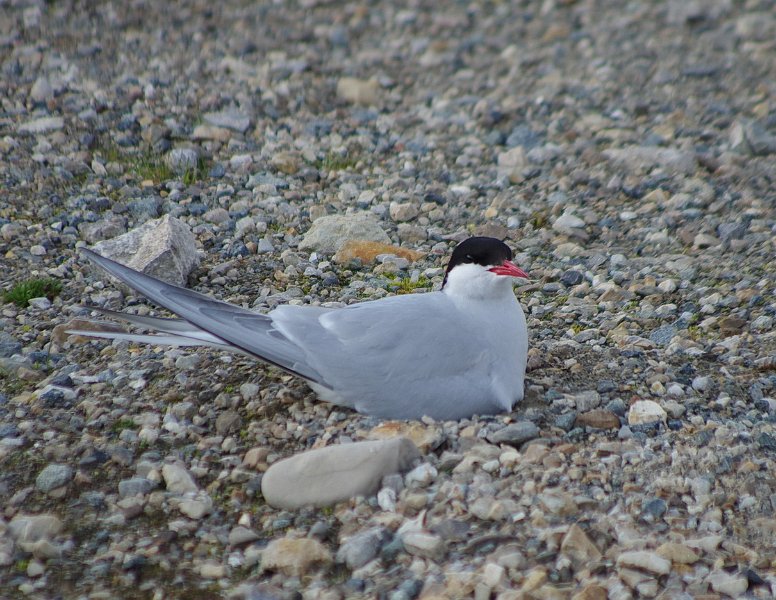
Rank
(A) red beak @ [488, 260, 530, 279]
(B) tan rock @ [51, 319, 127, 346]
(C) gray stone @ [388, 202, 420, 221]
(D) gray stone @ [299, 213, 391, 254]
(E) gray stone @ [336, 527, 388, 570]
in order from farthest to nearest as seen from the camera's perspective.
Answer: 1. (C) gray stone @ [388, 202, 420, 221]
2. (D) gray stone @ [299, 213, 391, 254]
3. (B) tan rock @ [51, 319, 127, 346]
4. (A) red beak @ [488, 260, 530, 279]
5. (E) gray stone @ [336, 527, 388, 570]

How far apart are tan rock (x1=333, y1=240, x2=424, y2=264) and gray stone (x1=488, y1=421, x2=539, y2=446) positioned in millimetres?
1795

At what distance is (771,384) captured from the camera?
414cm

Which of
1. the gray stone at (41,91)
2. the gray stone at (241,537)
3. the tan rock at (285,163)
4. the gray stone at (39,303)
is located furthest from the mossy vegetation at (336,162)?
the gray stone at (241,537)

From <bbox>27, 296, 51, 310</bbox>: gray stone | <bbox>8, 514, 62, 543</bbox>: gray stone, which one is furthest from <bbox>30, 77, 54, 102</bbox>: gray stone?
<bbox>8, 514, 62, 543</bbox>: gray stone

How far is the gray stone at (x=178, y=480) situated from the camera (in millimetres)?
3580

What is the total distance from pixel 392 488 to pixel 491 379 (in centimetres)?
71

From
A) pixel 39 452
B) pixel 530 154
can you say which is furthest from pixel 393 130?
pixel 39 452

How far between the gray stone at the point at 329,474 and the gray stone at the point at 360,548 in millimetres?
233

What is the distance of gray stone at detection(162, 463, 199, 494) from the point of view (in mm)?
3580

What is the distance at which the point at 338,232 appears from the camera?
5465mm

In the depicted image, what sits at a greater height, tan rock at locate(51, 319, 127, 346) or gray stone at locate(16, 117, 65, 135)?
gray stone at locate(16, 117, 65, 135)

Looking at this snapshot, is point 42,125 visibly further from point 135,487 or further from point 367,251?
point 135,487

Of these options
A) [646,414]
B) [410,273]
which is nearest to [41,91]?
[410,273]

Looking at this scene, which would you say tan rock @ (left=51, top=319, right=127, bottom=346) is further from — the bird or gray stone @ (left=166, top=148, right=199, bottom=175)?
gray stone @ (left=166, top=148, right=199, bottom=175)
